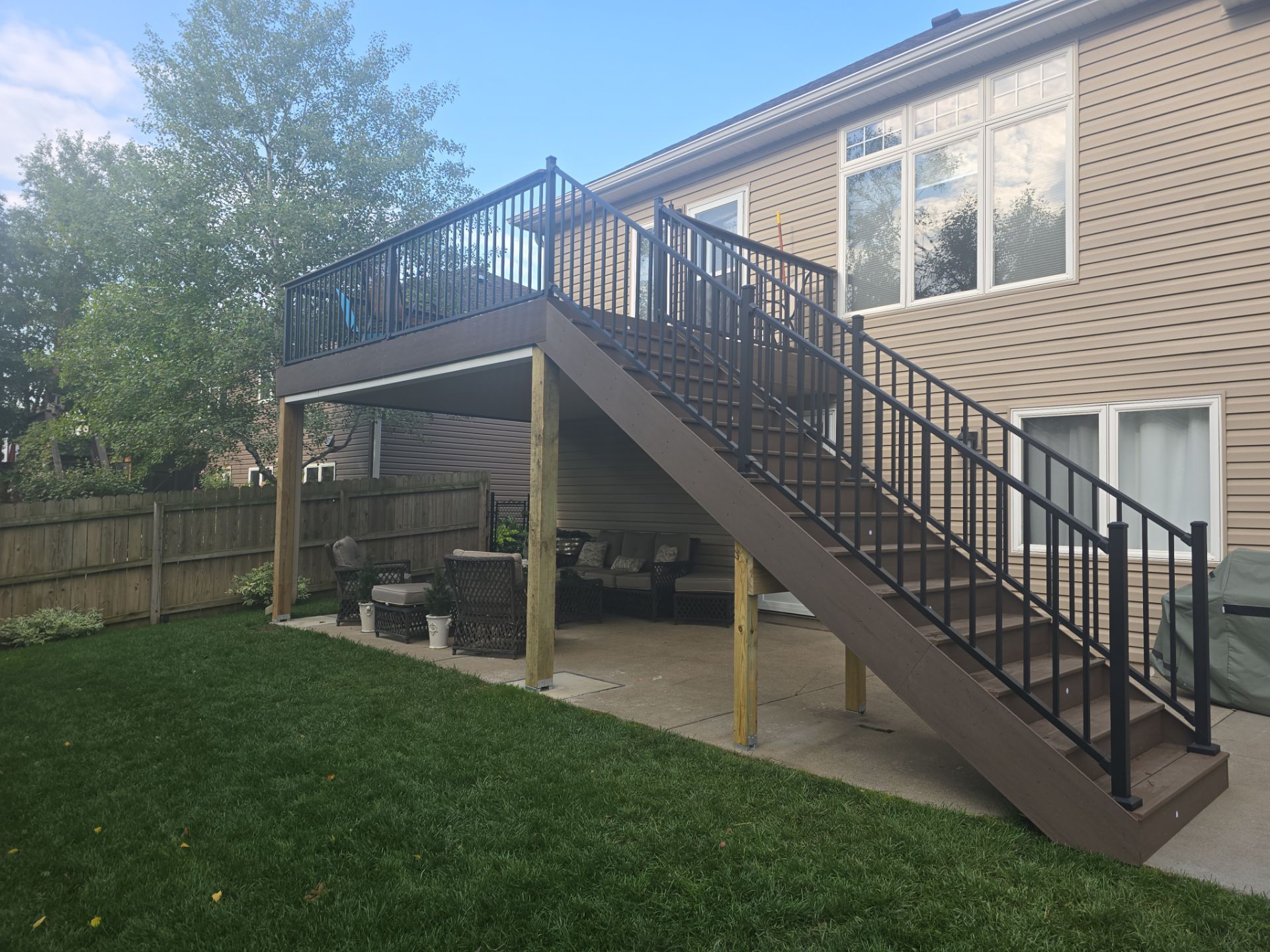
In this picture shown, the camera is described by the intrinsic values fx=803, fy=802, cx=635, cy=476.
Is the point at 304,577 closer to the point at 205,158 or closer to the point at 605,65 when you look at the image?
the point at 205,158

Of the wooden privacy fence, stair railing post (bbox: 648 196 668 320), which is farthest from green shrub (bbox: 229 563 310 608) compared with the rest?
stair railing post (bbox: 648 196 668 320)

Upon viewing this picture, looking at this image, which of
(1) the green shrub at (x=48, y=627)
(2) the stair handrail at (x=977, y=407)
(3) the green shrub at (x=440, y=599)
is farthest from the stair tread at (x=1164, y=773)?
(1) the green shrub at (x=48, y=627)

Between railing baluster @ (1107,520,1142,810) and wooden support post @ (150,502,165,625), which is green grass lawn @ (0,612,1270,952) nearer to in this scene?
railing baluster @ (1107,520,1142,810)

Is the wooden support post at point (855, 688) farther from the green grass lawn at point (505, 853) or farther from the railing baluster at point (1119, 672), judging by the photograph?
the railing baluster at point (1119, 672)

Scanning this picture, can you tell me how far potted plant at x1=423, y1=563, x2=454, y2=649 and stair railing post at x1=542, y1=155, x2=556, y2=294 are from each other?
2990 mm

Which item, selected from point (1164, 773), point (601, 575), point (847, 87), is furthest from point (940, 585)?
point (601, 575)

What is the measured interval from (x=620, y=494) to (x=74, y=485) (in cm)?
824

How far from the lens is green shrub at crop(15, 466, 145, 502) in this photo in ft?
39.2

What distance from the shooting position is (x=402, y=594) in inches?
303

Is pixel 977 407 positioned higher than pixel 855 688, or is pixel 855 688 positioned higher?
pixel 977 407

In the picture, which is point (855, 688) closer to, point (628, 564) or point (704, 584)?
point (704, 584)

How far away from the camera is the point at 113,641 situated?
7.75 metres

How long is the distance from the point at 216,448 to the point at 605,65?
26.5 m

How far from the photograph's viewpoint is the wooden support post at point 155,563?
897 cm
